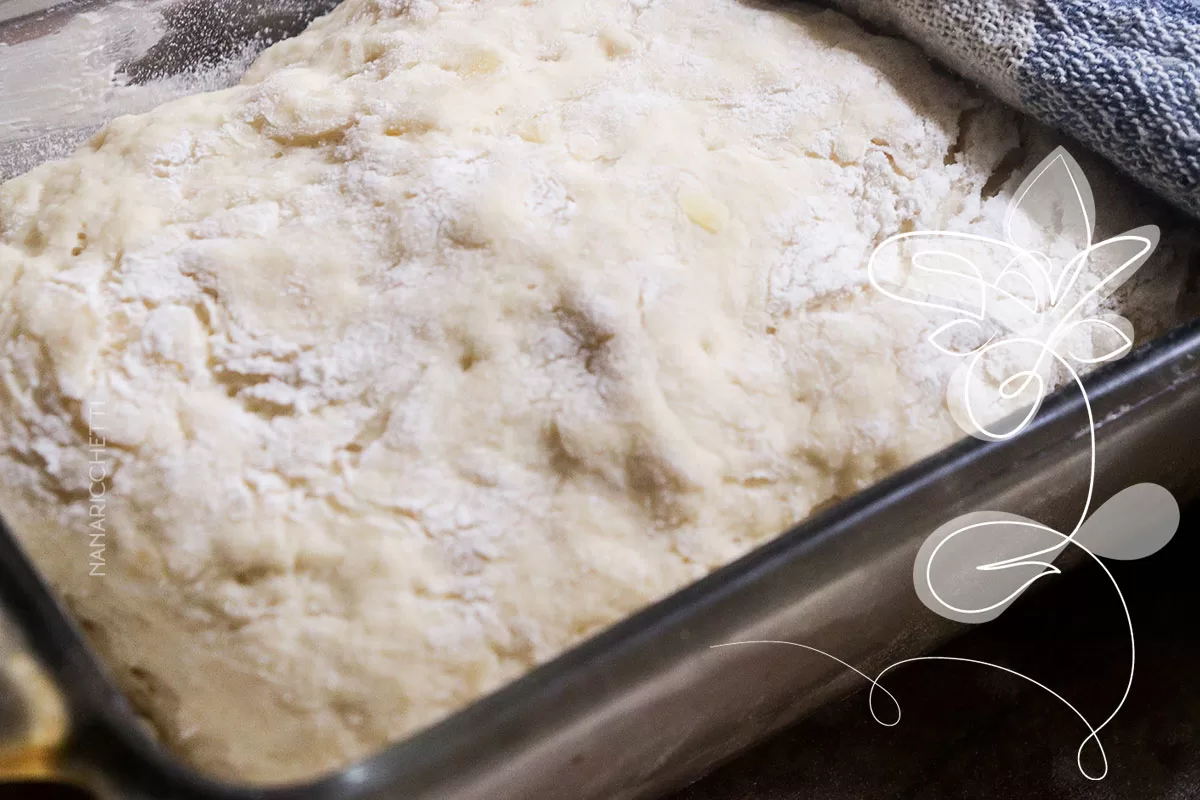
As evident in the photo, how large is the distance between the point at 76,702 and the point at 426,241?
13.4 inches

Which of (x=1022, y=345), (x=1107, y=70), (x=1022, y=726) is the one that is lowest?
(x=1022, y=726)

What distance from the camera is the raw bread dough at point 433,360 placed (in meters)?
0.52

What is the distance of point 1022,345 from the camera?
640 mm

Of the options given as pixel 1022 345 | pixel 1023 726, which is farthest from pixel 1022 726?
pixel 1022 345

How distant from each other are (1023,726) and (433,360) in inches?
21.5

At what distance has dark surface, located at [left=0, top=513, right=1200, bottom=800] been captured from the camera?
694 millimetres

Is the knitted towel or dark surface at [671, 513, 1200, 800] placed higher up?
the knitted towel

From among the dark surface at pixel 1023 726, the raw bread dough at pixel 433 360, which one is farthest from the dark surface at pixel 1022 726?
the raw bread dough at pixel 433 360

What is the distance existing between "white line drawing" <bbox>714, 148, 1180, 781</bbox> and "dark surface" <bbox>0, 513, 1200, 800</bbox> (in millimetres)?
11

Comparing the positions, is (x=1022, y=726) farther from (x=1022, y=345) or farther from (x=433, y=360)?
(x=433, y=360)

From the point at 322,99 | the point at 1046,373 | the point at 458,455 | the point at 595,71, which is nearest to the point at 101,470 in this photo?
the point at 458,455

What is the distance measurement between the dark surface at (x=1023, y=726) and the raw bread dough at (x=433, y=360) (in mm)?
239

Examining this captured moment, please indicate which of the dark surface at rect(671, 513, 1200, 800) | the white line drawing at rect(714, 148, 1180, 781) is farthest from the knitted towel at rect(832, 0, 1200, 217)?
the dark surface at rect(671, 513, 1200, 800)

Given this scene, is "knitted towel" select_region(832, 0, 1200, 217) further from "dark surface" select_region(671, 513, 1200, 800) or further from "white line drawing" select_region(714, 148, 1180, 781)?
"dark surface" select_region(671, 513, 1200, 800)
